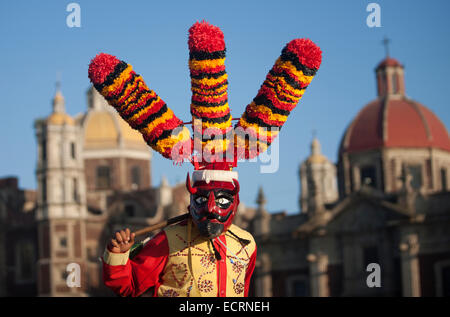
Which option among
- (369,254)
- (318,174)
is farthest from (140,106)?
(318,174)

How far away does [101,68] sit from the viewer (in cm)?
837

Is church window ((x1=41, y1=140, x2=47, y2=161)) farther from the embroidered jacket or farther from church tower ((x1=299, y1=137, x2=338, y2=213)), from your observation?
the embroidered jacket

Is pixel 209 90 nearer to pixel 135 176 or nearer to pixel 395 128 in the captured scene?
pixel 395 128

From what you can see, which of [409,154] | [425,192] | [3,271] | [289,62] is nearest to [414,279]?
[425,192]

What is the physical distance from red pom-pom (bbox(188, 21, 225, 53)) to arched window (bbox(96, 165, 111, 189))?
5392 cm

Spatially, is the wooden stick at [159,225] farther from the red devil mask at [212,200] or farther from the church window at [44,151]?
the church window at [44,151]

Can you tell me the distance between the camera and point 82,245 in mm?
49969

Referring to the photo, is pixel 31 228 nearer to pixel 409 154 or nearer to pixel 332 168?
pixel 332 168

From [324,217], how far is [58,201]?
49.7ft

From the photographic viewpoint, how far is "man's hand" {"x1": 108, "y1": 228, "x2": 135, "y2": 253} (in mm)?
7969

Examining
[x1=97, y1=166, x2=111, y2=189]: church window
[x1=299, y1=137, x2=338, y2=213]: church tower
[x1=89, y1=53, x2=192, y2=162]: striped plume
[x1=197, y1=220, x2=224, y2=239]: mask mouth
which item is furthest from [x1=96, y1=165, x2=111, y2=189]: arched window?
[x1=197, y1=220, x2=224, y2=239]: mask mouth
